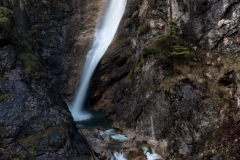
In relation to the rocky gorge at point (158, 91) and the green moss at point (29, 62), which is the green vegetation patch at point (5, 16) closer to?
the rocky gorge at point (158, 91)

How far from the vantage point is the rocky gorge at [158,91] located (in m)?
8.75

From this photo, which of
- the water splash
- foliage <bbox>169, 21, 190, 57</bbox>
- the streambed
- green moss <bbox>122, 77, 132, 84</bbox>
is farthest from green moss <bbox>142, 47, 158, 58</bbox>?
the water splash

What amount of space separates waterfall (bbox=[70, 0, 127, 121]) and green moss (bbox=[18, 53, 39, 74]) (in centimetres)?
578

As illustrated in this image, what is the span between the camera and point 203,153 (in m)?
9.84

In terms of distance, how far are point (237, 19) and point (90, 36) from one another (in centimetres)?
1130

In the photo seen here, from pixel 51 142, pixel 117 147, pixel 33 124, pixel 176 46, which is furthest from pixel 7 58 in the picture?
pixel 176 46

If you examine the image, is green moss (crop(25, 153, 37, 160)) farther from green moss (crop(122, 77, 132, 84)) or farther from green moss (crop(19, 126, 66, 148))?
green moss (crop(122, 77, 132, 84))

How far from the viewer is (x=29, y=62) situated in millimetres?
10453

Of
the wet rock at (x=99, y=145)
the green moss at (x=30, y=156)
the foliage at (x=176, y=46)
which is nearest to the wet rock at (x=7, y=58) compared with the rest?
the green moss at (x=30, y=156)

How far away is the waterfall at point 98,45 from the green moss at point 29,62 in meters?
5.78

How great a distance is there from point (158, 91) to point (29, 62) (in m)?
5.77

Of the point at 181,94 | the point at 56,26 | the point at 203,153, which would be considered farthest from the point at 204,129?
the point at 56,26

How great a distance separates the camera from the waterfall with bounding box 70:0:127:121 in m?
17.6

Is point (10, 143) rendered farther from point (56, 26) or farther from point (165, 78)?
point (56, 26)
